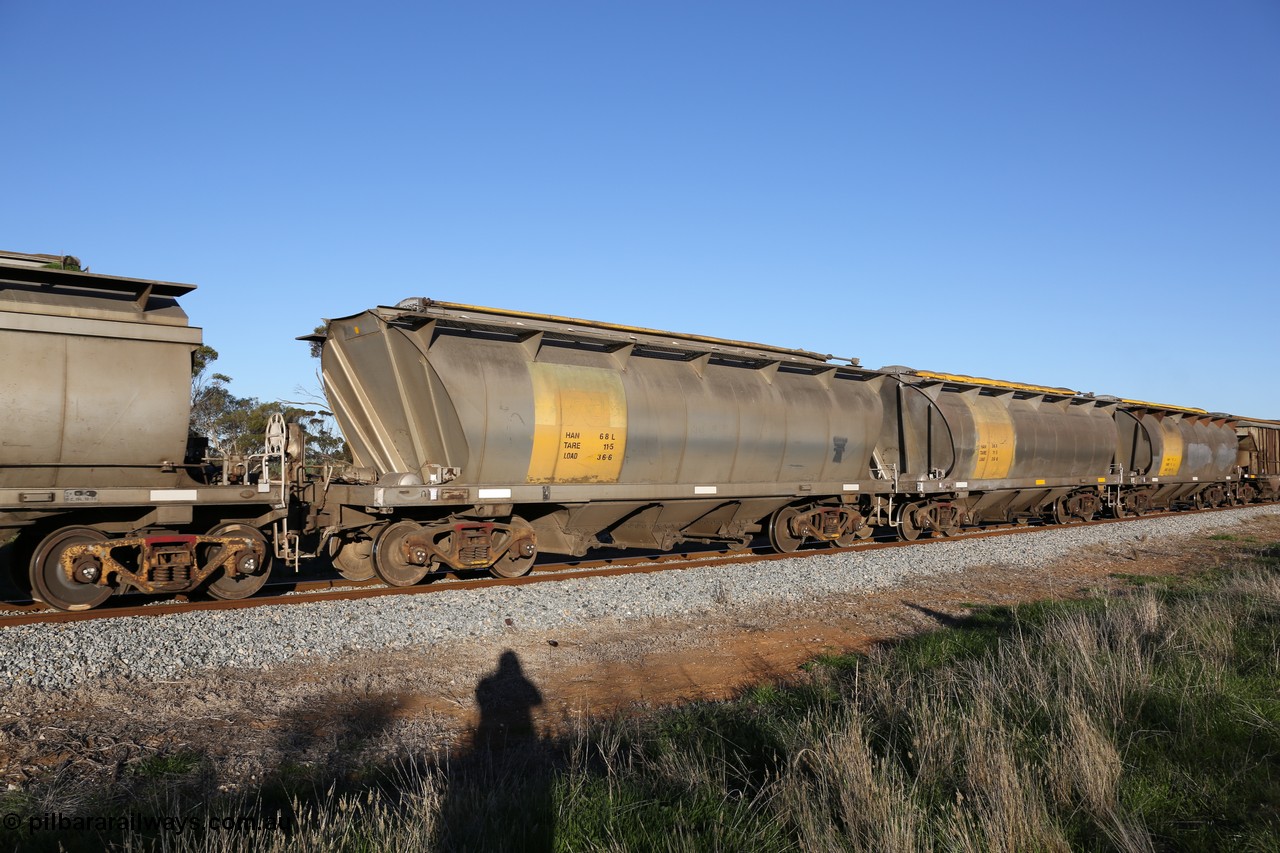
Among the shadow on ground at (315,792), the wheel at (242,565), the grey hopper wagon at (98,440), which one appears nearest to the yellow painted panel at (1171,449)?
the wheel at (242,565)

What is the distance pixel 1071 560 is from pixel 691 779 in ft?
45.6

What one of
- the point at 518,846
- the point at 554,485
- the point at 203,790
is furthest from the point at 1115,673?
the point at 554,485

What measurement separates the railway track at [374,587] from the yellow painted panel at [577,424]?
4.92 ft

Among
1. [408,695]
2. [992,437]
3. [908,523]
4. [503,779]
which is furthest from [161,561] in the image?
[992,437]

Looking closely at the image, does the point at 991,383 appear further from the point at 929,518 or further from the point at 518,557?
the point at 518,557

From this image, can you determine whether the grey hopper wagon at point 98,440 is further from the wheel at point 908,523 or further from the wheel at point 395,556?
the wheel at point 908,523

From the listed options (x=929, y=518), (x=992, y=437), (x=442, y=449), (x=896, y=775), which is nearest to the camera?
(x=896, y=775)

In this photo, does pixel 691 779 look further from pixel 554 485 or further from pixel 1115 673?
pixel 554 485

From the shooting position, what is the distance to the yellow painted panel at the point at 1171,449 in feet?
91.1

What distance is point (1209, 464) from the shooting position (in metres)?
31.2

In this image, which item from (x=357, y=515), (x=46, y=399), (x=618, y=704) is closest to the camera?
(x=618, y=704)

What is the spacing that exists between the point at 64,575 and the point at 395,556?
3774 millimetres

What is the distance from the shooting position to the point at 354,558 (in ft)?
39.8

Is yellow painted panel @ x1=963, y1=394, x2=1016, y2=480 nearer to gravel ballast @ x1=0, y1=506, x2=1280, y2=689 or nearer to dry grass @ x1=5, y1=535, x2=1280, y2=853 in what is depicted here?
gravel ballast @ x1=0, y1=506, x2=1280, y2=689
